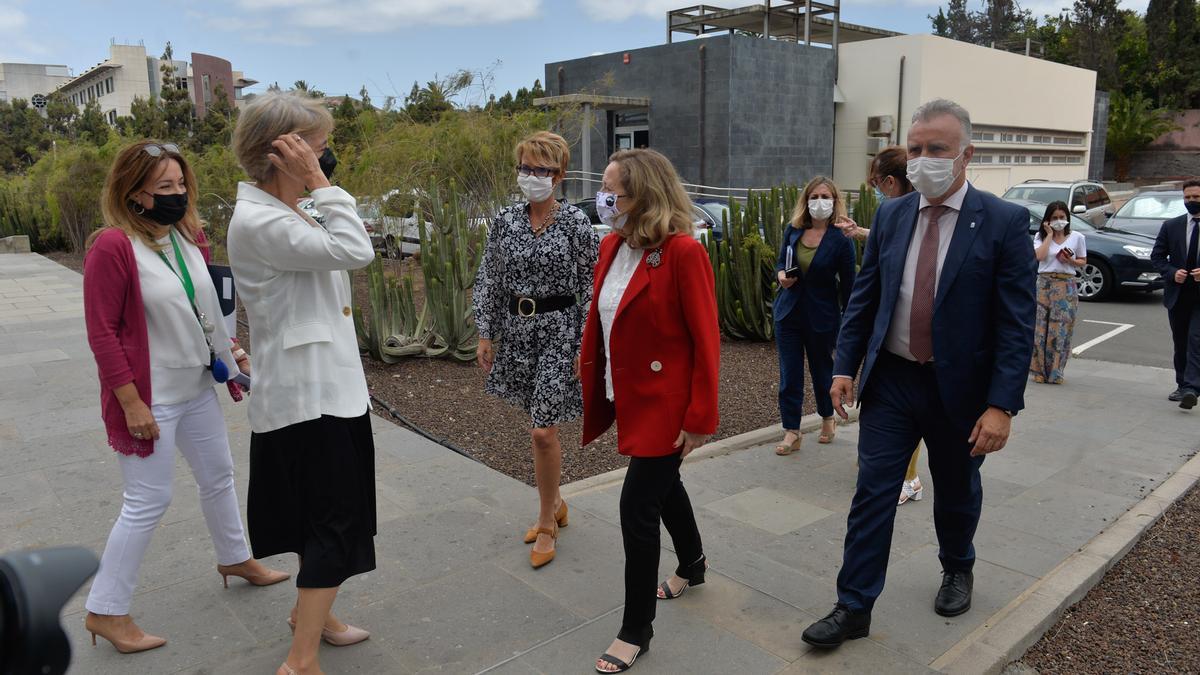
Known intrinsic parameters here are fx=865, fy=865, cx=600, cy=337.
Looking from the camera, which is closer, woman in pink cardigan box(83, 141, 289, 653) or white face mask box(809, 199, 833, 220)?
woman in pink cardigan box(83, 141, 289, 653)

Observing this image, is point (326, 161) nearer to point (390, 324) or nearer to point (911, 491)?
point (911, 491)

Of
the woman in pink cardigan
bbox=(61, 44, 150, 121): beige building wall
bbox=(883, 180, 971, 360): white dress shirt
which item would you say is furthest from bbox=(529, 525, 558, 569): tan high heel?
bbox=(61, 44, 150, 121): beige building wall

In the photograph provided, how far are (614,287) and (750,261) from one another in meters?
5.88

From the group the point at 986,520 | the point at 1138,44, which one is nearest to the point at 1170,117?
the point at 1138,44

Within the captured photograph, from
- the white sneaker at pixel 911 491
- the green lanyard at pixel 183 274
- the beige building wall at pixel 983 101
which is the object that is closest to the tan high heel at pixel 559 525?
the green lanyard at pixel 183 274

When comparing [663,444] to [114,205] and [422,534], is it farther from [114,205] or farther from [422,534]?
[114,205]

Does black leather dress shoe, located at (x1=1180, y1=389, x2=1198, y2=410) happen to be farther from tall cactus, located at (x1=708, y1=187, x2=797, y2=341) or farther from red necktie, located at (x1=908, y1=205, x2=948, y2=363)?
red necktie, located at (x1=908, y1=205, x2=948, y2=363)

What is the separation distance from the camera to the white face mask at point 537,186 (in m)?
4.05

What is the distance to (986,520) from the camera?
4.71m

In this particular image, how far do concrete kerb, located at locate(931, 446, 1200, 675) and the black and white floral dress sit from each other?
1.89m

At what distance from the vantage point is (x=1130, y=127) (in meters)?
44.7

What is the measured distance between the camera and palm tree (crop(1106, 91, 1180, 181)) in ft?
147

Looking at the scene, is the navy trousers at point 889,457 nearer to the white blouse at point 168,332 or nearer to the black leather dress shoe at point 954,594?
the black leather dress shoe at point 954,594

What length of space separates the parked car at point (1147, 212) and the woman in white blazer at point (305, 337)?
47.7 feet
